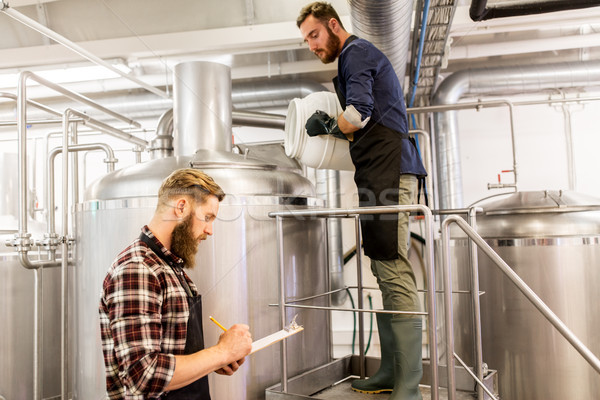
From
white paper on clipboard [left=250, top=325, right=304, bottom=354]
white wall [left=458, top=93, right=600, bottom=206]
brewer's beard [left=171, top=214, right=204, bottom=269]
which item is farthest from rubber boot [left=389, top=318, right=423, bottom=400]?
white wall [left=458, top=93, right=600, bottom=206]

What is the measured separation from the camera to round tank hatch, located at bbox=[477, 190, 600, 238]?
6.16 ft

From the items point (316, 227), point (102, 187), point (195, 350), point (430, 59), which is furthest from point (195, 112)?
point (430, 59)

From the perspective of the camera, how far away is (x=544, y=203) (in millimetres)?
1935

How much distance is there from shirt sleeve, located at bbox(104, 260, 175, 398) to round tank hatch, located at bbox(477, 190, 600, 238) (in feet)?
5.23

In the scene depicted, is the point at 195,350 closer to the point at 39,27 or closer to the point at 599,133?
the point at 39,27

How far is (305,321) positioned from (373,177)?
49 cm

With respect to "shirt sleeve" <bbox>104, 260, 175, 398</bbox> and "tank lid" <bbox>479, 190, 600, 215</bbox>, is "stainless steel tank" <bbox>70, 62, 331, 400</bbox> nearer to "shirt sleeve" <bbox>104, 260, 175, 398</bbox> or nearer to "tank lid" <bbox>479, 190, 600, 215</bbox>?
"shirt sleeve" <bbox>104, 260, 175, 398</bbox>

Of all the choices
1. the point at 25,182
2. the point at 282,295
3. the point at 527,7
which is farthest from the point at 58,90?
the point at 527,7

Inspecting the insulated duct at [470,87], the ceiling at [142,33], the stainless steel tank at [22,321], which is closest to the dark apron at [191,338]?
the ceiling at [142,33]

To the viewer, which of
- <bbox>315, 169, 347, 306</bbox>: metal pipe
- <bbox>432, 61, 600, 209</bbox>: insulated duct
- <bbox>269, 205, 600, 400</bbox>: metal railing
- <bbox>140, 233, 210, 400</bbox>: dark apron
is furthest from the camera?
<bbox>432, 61, 600, 209</bbox>: insulated duct

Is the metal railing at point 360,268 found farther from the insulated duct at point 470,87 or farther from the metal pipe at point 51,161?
the insulated duct at point 470,87

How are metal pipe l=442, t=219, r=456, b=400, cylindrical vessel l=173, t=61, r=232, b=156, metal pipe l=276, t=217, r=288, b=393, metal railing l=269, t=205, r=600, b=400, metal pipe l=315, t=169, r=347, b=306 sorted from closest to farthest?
metal railing l=269, t=205, r=600, b=400
metal pipe l=442, t=219, r=456, b=400
metal pipe l=276, t=217, r=288, b=393
cylindrical vessel l=173, t=61, r=232, b=156
metal pipe l=315, t=169, r=347, b=306

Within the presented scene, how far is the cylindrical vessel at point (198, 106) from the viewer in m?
1.43

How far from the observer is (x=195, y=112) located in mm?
1452
